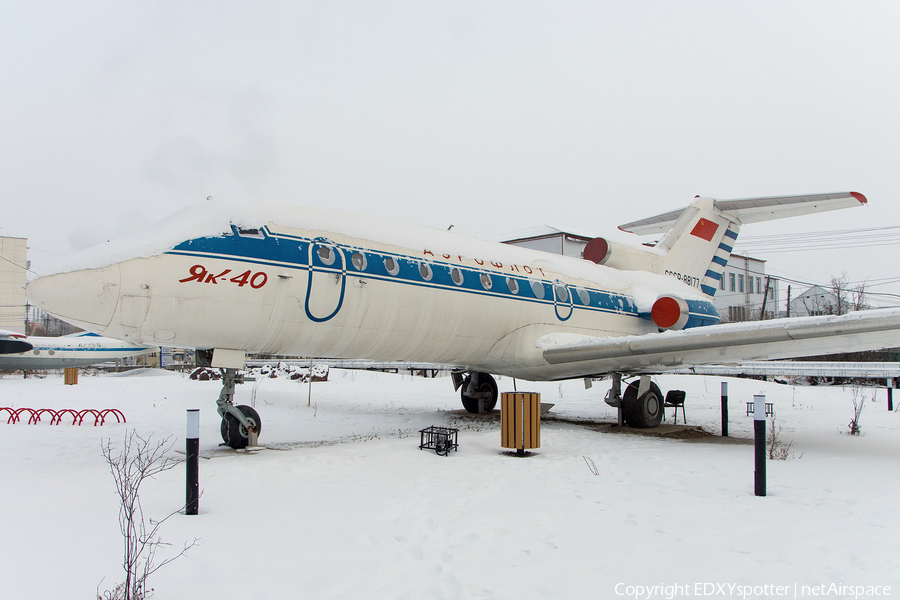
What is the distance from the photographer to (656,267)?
15.9 meters

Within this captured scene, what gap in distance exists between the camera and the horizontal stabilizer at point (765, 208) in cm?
1288

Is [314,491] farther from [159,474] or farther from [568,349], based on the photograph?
[568,349]

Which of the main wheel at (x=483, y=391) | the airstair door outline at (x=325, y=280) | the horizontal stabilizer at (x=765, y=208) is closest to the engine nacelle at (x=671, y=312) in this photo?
the horizontal stabilizer at (x=765, y=208)

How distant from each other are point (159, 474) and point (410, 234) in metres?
5.70

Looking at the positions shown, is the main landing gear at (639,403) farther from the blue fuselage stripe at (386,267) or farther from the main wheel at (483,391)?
the main wheel at (483,391)

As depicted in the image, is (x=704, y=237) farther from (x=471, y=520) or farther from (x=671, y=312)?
(x=471, y=520)

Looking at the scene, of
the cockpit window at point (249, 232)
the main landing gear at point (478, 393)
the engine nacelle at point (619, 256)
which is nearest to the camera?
the cockpit window at point (249, 232)

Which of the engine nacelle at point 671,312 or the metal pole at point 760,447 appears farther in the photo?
the engine nacelle at point 671,312

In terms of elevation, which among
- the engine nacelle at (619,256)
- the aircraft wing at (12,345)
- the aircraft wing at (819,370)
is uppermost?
the engine nacelle at (619,256)

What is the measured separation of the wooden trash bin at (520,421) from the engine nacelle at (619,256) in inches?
306

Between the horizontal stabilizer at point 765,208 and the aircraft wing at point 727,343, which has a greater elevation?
the horizontal stabilizer at point 765,208

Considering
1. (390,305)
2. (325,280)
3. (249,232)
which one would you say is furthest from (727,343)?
(249,232)

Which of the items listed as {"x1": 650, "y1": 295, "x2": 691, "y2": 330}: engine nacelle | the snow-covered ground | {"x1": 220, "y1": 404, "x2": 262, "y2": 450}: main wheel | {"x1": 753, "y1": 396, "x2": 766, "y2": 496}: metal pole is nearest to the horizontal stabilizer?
{"x1": 650, "y1": 295, "x2": 691, "y2": 330}: engine nacelle

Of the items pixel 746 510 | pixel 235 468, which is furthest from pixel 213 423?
pixel 746 510
